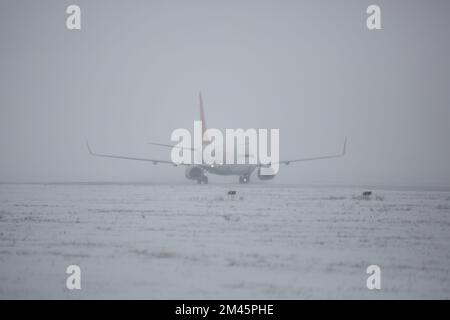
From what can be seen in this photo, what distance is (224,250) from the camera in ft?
44.9

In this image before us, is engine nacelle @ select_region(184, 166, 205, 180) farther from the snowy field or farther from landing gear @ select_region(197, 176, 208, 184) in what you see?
the snowy field

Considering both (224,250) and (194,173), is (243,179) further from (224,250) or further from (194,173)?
(224,250)

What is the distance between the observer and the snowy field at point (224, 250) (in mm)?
10336

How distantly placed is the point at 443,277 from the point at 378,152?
99.4 metres

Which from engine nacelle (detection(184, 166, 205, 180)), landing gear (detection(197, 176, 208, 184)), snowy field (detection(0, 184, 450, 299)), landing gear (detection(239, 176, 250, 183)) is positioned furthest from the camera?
landing gear (detection(239, 176, 250, 183))

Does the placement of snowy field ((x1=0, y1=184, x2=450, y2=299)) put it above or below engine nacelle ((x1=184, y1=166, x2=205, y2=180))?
below

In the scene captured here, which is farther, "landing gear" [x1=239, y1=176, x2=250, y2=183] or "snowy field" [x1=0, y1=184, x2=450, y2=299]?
"landing gear" [x1=239, y1=176, x2=250, y2=183]

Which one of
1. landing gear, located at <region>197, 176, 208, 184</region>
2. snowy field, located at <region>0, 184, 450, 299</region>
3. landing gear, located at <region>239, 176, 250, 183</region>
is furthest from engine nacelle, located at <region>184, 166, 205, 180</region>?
snowy field, located at <region>0, 184, 450, 299</region>

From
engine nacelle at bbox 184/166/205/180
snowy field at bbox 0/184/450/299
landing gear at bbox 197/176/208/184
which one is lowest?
snowy field at bbox 0/184/450/299

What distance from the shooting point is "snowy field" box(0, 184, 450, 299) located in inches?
407

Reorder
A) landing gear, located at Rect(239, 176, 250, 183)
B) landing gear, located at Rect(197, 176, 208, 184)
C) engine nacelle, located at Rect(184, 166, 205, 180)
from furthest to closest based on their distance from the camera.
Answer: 1. landing gear, located at Rect(239, 176, 250, 183)
2. landing gear, located at Rect(197, 176, 208, 184)
3. engine nacelle, located at Rect(184, 166, 205, 180)

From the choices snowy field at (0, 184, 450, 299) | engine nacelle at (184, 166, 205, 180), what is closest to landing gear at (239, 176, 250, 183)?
engine nacelle at (184, 166, 205, 180)
